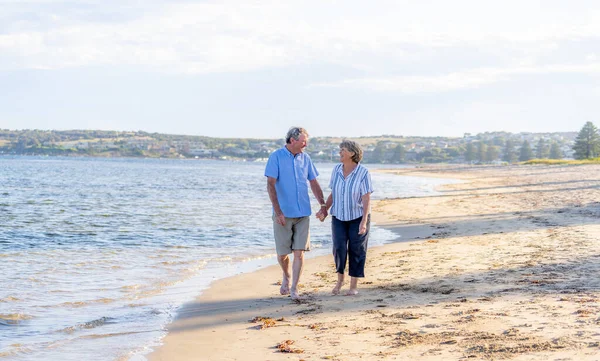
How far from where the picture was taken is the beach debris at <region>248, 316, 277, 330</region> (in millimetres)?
6432

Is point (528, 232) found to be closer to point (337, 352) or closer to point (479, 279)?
point (479, 279)

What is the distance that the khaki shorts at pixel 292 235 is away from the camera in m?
7.56

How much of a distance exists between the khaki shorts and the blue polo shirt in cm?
14

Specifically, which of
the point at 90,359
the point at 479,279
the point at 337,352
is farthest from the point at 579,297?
the point at 90,359

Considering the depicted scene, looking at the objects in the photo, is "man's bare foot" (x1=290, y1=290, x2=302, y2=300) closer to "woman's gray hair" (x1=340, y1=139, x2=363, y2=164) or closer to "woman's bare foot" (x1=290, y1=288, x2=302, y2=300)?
"woman's bare foot" (x1=290, y1=288, x2=302, y2=300)

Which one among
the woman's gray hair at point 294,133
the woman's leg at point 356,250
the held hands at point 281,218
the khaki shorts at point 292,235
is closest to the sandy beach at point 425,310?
the woman's leg at point 356,250

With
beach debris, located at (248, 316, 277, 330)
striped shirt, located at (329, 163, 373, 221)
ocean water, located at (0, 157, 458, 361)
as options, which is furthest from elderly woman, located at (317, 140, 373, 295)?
ocean water, located at (0, 157, 458, 361)

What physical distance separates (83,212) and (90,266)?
12.9 metres

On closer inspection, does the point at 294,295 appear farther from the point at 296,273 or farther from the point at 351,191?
the point at 351,191

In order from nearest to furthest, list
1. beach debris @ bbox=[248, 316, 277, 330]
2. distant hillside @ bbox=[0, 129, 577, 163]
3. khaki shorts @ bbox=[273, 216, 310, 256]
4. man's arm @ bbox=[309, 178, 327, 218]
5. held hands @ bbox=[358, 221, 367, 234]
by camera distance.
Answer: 1. beach debris @ bbox=[248, 316, 277, 330]
2. held hands @ bbox=[358, 221, 367, 234]
3. man's arm @ bbox=[309, 178, 327, 218]
4. khaki shorts @ bbox=[273, 216, 310, 256]
5. distant hillside @ bbox=[0, 129, 577, 163]

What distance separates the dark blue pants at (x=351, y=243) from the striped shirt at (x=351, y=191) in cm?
11

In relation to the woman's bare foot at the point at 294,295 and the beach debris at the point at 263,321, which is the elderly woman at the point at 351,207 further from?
the beach debris at the point at 263,321

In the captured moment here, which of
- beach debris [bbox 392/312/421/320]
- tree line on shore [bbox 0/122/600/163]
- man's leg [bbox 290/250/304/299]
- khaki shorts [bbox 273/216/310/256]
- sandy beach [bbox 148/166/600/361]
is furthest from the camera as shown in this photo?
tree line on shore [bbox 0/122/600/163]

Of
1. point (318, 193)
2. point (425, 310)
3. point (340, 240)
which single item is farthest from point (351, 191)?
point (425, 310)
